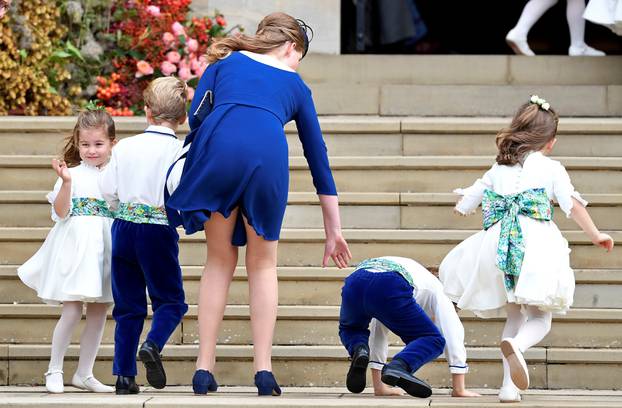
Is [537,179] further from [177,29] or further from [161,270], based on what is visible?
[177,29]

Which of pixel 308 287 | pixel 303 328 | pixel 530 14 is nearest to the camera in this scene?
pixel 303 328

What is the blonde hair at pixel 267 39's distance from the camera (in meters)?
6.04

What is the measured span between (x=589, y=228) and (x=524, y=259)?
0.32 m

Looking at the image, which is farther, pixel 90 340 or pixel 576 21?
pixel 576 21

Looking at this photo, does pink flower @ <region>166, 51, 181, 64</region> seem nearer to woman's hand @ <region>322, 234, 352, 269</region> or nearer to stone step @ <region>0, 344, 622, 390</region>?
stone step @ <region>0, 344, 622, 390</region>

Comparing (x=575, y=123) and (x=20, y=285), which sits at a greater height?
(x=575, y=123)

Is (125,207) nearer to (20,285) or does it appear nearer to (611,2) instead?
(20,285)

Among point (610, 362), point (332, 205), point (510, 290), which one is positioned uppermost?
point (332, 205)

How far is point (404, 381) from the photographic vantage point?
5.82 m

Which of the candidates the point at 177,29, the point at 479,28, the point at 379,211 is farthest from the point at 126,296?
the point at 479,28

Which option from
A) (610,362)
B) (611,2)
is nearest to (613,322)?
→ (610,362)

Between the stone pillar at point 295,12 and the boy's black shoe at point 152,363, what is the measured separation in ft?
16.5

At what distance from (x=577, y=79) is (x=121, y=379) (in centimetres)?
509

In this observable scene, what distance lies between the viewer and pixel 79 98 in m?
10.1
